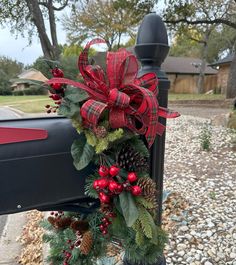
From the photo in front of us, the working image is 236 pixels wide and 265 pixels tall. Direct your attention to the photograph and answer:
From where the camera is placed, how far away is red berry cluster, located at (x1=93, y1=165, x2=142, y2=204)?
80 centimetres

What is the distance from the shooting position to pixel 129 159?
0.87m

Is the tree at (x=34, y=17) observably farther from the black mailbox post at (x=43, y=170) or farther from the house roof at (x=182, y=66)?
the house roof at (x=182, y=66)

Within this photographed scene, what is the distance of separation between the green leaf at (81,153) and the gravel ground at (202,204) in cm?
136

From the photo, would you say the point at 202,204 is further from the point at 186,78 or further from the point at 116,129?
the point at 186,78

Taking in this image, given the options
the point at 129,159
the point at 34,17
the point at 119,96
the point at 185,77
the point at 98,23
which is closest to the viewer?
the point at 119,96

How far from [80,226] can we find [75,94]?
59 cm

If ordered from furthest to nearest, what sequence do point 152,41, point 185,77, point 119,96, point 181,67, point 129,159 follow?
point 181,67, point 185,77, point 152,41, point 129,159, point 119,96

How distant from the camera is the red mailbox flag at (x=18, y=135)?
765 millimetres

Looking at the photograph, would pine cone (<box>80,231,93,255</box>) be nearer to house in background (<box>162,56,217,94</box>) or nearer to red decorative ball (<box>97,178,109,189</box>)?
red decorative ball (<box>97,178,109,189</box>)

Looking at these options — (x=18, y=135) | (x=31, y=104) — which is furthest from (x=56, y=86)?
(x=31, y=104)

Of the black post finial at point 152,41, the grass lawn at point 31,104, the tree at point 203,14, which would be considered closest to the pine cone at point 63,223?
the black post finial at point 152,41

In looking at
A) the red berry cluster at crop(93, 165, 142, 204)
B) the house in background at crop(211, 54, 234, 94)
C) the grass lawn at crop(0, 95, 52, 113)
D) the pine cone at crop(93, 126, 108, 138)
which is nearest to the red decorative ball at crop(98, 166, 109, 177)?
the red berry cluster at crop(93, 165, 142, 204)

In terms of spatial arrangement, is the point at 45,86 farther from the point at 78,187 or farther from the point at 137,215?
the point at 137,215

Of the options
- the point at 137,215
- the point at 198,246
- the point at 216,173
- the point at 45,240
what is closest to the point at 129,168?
the point at 137,215
